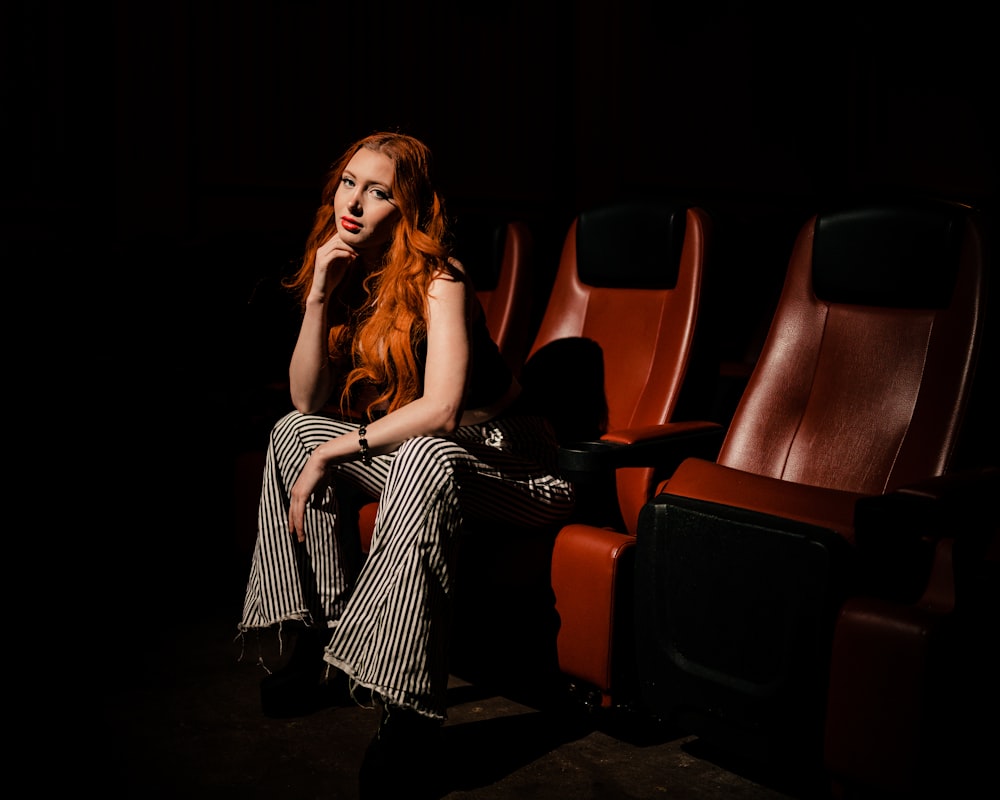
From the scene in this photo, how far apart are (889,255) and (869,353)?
17 centimetres

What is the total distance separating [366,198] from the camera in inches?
73.2

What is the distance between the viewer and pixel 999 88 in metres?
6.70

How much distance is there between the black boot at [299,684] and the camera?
1953mm

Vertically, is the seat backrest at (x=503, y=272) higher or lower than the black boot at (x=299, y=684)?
higher

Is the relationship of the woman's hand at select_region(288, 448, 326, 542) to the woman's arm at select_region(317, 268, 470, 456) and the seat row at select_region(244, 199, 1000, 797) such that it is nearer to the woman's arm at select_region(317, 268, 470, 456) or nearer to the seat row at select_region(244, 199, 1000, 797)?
the woman's arm at select_region(317, 268, 470, 456)

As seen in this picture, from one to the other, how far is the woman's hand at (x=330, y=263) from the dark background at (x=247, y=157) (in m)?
0.59

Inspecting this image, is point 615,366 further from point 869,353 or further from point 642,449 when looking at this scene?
point 869,353

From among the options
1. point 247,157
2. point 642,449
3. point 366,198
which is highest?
point 247,157

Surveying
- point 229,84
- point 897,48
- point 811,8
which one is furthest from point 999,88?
→ point 229,84

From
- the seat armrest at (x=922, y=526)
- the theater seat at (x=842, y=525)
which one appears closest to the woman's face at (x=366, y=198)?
the theater seat at (x=842, y=525)

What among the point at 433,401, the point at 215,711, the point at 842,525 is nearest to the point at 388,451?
the point at 433,401

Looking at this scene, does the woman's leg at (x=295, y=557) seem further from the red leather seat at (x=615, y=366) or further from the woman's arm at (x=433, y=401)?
the red leather seat at (x=615, y=366)

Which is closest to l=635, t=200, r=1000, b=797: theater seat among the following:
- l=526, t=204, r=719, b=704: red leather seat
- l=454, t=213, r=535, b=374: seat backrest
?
l=526, t=204, r=719, b=704: red leather seat

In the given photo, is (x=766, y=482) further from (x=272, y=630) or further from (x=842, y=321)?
(x=272, y=630)
